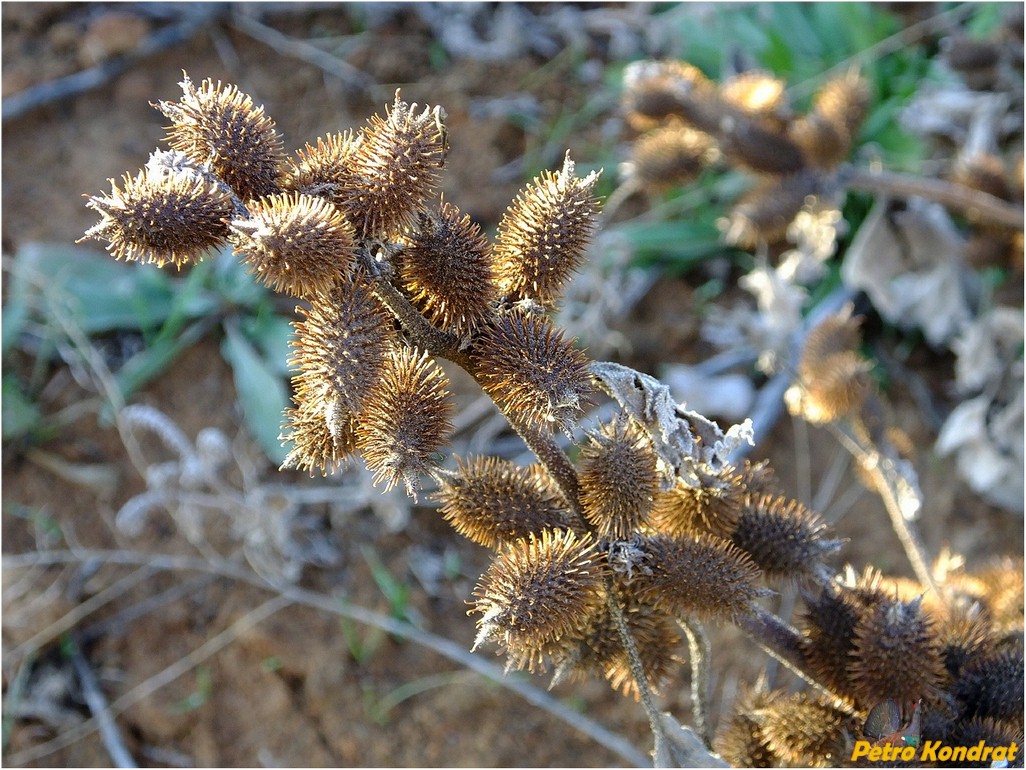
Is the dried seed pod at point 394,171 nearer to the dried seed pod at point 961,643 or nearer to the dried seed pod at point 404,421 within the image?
the dried seed pod at point 404,421

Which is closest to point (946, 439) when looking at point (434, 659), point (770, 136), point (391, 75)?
point (770, 136)

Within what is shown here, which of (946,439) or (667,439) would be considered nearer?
(667,439)

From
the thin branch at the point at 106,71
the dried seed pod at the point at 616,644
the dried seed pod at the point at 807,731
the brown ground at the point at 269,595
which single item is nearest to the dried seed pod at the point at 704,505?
the dried seed pod at the point at 616,644

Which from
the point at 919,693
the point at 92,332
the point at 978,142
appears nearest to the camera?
the point at 919,693

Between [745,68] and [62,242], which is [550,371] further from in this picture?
[62,242]

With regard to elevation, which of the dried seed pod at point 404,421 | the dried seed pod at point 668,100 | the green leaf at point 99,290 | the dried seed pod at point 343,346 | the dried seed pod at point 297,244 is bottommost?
the dried seed pod at point 404,421
